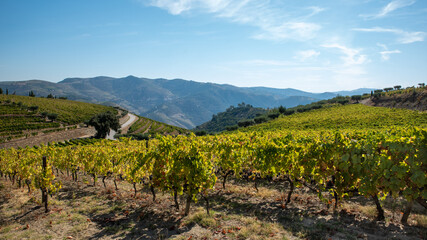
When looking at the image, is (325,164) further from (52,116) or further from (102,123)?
Answer: (52,116)

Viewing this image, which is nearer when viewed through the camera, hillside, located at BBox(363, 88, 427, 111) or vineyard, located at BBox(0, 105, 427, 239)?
vineyard, located at BBox(0, 105, 427, 239)

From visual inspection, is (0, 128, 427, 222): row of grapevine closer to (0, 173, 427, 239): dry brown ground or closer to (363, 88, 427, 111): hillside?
(0, 173, 427, 239): dry brown ground

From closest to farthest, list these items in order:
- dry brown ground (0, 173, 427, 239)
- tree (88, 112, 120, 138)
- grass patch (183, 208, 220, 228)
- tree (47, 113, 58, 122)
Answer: dry brown ground (0, 173, 427, 239) → grass patch (183, 208, 220, 228) → tree (88, 112, 120, 138) → tree (47, 113, 58, 122)

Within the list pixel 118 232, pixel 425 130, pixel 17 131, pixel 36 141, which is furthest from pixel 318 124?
pixel 17 131

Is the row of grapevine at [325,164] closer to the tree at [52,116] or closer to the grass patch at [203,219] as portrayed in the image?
the grass patch at [203,219]

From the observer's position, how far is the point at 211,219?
820 cm

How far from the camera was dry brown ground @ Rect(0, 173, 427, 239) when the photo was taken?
712 centimetres

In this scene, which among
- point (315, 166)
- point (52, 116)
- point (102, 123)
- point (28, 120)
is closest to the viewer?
point (315, 166)

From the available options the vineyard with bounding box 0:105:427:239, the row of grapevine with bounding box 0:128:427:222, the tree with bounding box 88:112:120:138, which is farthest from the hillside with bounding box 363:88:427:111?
the tree with bounding box 88:112:120:138

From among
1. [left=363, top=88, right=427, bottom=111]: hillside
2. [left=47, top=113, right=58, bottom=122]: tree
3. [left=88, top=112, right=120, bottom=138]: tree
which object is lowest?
[left=88, top=112, right=120, bottom=138]: tree

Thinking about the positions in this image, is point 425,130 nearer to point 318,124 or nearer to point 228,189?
point 228,189

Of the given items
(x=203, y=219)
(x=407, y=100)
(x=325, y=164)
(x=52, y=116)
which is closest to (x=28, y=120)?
(x=52, y=116)

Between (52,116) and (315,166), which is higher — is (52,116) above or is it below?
below

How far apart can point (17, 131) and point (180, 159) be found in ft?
216
